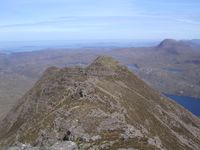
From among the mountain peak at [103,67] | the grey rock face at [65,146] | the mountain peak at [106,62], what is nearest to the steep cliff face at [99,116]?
the mountain peak at [103,67]

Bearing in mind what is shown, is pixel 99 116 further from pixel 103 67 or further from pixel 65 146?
pixel 103 67

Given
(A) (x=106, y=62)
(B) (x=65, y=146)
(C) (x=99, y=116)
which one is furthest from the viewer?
(A) (x=106, y=62)

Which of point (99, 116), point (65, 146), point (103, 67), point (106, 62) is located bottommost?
point (99, 116)

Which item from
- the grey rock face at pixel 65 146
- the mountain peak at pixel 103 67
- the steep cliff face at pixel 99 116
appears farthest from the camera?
the mountain peak at pixel 103 67

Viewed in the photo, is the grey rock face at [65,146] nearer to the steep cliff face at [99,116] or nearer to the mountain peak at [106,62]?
the steep cliff face at [99,116]

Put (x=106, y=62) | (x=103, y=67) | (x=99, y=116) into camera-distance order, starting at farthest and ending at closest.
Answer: (x=106, y=62), (x=103, y=67), (x=99, y=116)

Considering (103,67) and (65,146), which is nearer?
(65,146)

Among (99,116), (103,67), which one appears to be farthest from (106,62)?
(99,116)

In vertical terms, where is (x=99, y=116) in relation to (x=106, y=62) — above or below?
below

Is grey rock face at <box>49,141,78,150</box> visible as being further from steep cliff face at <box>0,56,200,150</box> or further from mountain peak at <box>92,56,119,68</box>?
mountain peak at <box>92,56,119,68</box>
